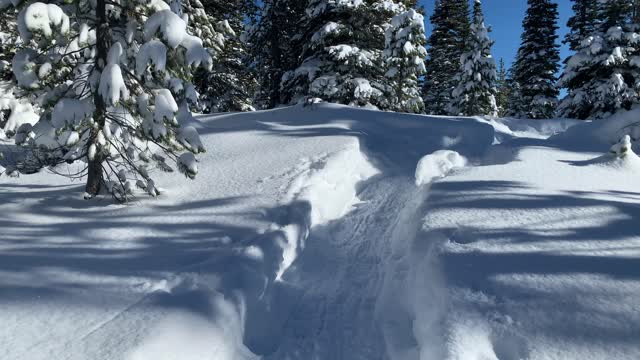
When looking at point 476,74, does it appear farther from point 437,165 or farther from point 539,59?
point 437,165

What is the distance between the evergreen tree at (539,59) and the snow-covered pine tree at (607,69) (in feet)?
25.8

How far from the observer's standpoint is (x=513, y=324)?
3.55 m

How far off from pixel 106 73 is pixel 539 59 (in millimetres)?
29744

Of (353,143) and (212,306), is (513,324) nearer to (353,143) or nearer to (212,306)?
(212,306)

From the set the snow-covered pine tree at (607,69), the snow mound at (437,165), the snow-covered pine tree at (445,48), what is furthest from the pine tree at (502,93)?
the snow mound at (437,165)

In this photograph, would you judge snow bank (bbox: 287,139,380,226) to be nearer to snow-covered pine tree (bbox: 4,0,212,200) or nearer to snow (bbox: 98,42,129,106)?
snow-covered pine tree (bbox: 4,0,212,200)

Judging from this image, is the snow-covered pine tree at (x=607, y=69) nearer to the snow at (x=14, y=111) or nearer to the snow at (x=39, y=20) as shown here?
the snow at (x=39, y=20)

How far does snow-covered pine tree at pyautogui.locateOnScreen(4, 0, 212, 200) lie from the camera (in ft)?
17.9

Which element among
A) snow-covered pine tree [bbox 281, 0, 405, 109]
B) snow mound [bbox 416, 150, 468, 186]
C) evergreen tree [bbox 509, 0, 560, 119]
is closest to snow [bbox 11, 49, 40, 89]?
snow mound [bbox 416, 150, 468, 186]

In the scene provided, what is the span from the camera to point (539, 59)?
2823cm

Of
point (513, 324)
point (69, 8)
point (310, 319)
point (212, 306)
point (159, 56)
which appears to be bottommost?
point (310, 319)

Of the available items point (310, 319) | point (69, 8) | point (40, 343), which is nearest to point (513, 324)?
point (310, 319)

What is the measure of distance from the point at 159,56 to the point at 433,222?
4343 millimetres

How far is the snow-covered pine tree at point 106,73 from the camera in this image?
5453 mm
